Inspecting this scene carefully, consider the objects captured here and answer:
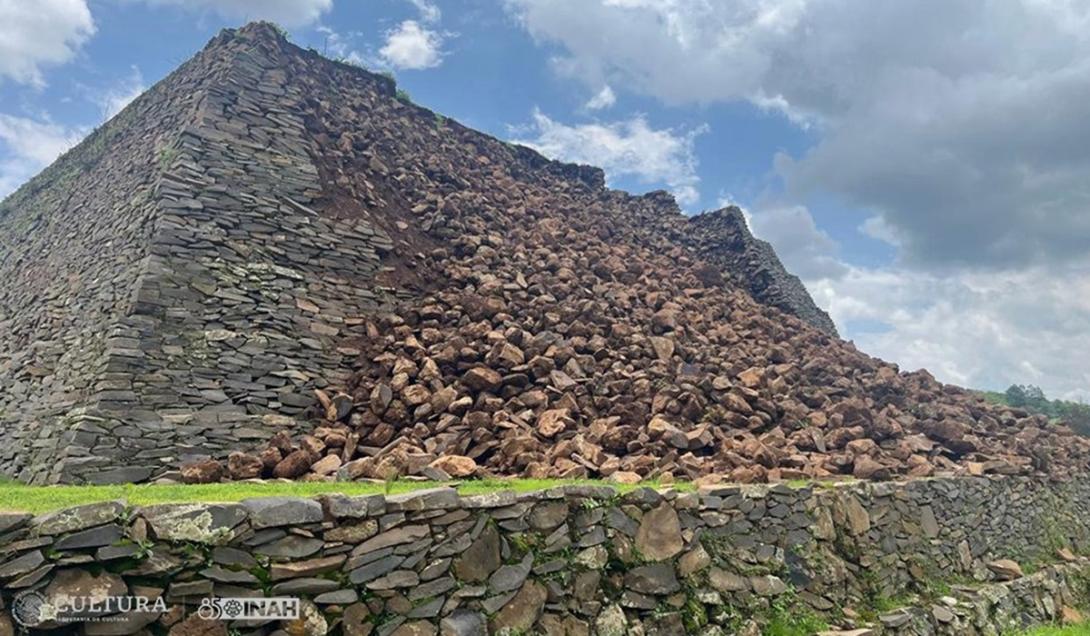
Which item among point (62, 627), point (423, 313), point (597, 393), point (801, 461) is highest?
point (423, 313)

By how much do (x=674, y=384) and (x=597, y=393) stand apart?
4.93 ft

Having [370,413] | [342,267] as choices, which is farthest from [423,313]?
[370,413]

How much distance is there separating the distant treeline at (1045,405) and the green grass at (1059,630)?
14518 millimetres

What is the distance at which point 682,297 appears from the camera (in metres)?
16.7

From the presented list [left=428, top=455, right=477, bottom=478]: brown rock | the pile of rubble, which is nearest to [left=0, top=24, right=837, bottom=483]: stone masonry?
the pile of rubble

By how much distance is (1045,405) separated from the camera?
26203 mm

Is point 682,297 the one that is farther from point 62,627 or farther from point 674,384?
point 62,627

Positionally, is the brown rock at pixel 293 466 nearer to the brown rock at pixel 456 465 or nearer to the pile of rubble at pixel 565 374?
the pile of rubble at pixel 565 374

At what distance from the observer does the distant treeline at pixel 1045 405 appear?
73.6 feet

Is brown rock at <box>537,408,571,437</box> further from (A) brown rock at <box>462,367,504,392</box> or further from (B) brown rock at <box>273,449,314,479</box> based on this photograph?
(B) brown rock at <box>273,449,314,479</box>

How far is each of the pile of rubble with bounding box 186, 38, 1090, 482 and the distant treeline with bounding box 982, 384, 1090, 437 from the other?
10.3 metres

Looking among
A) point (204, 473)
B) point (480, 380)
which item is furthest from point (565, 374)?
point (204, 473)

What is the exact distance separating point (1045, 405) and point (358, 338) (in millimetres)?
27940

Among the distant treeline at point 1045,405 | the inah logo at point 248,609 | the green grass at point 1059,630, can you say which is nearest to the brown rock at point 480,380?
the inah logo at point 248,609
